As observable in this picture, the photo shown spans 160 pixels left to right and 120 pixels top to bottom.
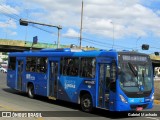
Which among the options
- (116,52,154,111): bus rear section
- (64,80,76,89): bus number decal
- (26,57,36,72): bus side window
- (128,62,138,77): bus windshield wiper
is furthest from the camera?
(26,57,36,72): bus side window

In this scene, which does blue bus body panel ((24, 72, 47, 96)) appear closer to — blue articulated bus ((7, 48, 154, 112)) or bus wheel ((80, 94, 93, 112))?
blue articulated bus ((7, 48, 154, 112))

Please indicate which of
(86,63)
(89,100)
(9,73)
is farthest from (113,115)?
(9,73)

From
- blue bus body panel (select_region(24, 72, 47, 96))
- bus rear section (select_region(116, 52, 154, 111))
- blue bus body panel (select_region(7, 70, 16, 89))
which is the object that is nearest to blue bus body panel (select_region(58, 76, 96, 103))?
bus rear section (select_region(116, 52, 154, 111))

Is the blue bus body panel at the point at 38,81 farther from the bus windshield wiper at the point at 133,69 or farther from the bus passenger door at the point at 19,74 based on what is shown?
the bus windshield wiper at the point at 133,69

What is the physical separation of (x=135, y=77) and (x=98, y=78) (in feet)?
5.12

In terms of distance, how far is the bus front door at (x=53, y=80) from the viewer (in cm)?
1783

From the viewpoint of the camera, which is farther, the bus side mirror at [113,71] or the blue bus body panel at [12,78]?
the blue bus body panel at [12,78]

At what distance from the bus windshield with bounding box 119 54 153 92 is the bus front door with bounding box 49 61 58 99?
16.1 ft

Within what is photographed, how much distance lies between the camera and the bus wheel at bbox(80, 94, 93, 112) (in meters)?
15.0

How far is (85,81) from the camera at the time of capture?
15.4 m

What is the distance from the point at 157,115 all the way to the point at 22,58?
997cm

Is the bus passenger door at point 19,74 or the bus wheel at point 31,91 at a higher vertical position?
the bus passenger door at point 19,74

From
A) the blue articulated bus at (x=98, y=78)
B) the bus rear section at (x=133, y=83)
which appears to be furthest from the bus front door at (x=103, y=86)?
the bus rear section at (x=133, y=83)

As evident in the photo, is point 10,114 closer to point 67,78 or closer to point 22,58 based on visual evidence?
point 67,78
